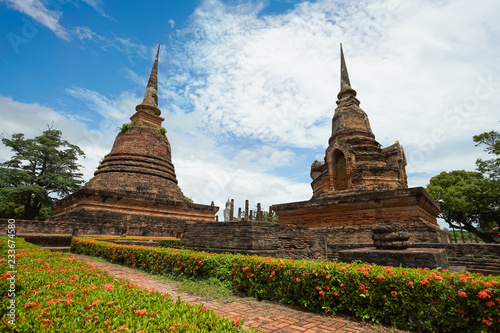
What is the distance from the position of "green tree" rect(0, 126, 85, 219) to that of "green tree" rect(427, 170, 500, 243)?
37.4 m

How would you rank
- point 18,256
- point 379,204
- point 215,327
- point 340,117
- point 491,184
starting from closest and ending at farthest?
point 215,327 < point 18,256 < point 379,204 < point 340,117 < point 491,184

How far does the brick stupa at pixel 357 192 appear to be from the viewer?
921 cm

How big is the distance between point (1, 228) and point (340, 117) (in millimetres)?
17839

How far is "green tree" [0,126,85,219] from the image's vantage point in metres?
22.9

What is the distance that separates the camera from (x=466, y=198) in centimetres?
2567

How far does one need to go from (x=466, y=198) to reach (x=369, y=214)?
909 inches

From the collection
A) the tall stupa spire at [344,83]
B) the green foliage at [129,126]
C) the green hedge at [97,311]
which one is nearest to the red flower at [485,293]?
the green hedge at [97,311]

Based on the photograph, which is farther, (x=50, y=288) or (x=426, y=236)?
(x=426, y=236)

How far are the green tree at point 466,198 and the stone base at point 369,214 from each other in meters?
19.4

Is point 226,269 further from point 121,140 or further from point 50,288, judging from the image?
point 121,140

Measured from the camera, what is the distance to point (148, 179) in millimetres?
18500

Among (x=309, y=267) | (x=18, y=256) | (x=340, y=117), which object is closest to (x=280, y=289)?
(x=309, y=267)

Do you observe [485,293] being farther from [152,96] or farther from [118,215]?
[152,96]

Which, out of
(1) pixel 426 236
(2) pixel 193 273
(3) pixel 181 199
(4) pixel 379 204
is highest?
(3) pixel 181 199
